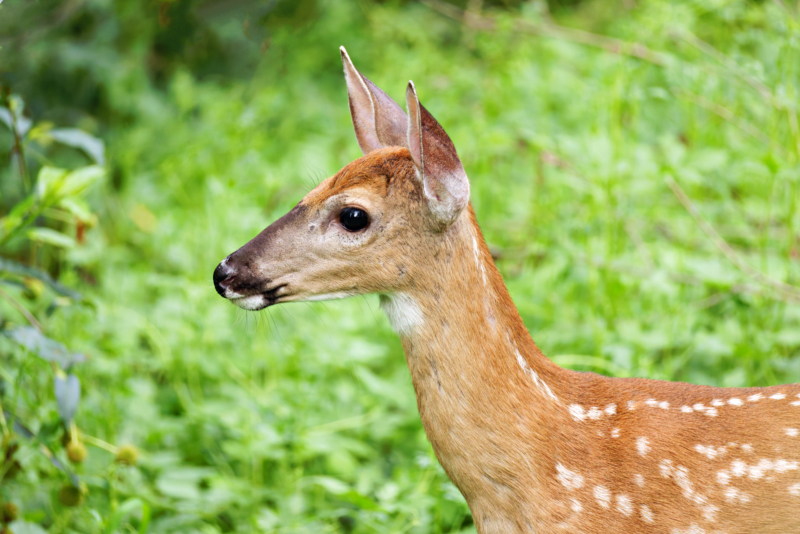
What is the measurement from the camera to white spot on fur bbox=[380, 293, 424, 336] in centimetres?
213

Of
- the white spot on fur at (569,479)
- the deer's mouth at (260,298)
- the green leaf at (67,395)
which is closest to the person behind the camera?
the white spot on fur at (569,479)

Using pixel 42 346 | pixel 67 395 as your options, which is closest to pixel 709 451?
pixel 67 395

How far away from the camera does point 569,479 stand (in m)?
2.07

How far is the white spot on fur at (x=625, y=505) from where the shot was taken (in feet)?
6.64

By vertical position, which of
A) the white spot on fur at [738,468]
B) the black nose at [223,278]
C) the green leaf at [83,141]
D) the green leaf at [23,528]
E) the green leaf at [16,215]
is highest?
the green leaf at [83,141]

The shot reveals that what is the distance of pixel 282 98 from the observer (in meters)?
6.42

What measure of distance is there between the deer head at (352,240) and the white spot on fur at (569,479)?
0.62 metres

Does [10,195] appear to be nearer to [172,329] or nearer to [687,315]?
[172,329]

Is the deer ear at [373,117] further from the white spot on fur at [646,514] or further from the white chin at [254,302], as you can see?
the white spot on fur at [646,514]

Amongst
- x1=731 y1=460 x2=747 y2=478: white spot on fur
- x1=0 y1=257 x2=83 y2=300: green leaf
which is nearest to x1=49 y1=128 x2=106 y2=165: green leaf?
x1=0 y1=257 x2=83 y2=300: green leaf

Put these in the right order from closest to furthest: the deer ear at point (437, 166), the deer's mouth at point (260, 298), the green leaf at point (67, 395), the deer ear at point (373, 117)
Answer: the deer ear at point (437, 166) → the deer's mouth at point (260, 298) → the deer ear at point (373, 117) → the green leaf at point (67, 395)

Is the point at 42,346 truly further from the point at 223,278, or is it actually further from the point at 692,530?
the point at 692,530

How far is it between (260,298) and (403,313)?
0.38 metres

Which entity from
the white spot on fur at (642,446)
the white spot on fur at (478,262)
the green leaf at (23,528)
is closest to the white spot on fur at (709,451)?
the white spot on fur at (642,446)
